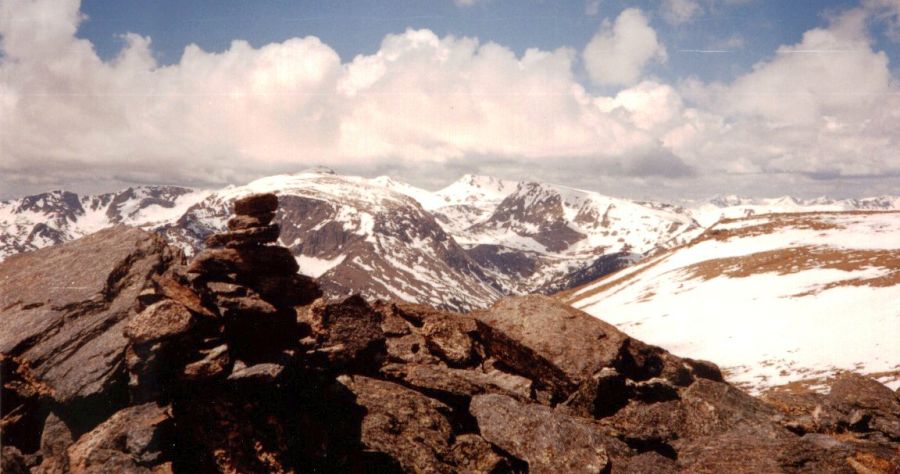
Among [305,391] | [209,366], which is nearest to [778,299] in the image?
[305,391]

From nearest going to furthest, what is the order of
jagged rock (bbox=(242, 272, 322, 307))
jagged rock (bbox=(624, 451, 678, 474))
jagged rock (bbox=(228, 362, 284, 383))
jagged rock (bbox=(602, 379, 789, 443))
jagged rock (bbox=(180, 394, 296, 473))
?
jagged rock (bbox=(180, 394, 296, 473)) < jagged rock (bbox=(228, 362, 284, 383)) < jagged rock (bbox=(624, 451, 678, 474)) < jagged rock (bbox=(242, 272, 322, 307)) < jagged rock (bbox=(602, 379, 789, 443))

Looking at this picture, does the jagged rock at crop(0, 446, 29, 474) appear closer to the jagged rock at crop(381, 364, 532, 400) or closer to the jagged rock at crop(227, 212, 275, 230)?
the jagged rock at crop(227, 212, 275, 230)

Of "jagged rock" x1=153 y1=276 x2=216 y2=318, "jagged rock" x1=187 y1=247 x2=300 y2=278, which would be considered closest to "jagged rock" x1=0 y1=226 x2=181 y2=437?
"jagged rock" x1=153 y1=276 x2=216 y2=318

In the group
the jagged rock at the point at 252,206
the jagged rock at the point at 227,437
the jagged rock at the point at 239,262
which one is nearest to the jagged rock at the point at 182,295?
the jagged rock at the point at 239,262

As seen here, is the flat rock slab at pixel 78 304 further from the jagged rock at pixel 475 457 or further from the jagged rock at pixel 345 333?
the jagged rock at pixel 475 457

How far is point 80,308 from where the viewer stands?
1673 centimetres

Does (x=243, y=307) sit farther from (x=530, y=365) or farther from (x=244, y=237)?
(x=530, y=365)

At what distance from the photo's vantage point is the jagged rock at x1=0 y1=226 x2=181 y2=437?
14727 millimetres

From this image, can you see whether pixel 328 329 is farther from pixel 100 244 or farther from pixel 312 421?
pixel 100 244

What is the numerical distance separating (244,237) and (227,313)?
278cm

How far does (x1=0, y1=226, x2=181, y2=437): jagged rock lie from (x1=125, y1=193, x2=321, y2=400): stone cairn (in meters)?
2.07

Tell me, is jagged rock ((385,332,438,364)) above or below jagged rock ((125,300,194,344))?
below

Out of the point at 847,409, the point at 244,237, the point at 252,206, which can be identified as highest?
the point at 252,206

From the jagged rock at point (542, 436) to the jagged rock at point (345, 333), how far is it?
5022mm
